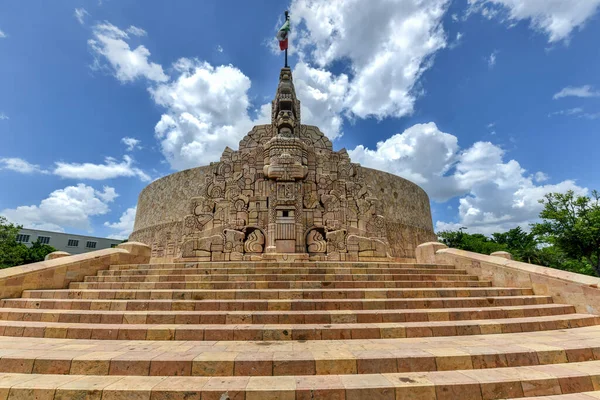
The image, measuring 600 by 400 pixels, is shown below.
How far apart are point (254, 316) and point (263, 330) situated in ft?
1.87

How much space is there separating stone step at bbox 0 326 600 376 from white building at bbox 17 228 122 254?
47923 millimetres

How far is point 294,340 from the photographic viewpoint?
167 inches

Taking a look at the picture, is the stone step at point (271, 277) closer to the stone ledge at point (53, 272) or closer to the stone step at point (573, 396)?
the stone ledge at point (53, 272)

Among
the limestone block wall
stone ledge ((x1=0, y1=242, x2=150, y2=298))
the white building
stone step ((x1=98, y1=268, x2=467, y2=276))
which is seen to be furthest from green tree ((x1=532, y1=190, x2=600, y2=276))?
the white building

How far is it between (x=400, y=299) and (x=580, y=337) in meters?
2.63

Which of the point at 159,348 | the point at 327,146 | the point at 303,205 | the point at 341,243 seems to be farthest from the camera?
the point at 327,146

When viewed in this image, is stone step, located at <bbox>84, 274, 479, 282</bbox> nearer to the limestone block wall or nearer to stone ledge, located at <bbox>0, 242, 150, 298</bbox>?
stone ledge, located at <bbox>0, 242, 150, 298</bbox>

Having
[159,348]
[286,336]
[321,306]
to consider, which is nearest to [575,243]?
[321,306]

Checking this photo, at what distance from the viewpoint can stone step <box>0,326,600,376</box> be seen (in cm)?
326

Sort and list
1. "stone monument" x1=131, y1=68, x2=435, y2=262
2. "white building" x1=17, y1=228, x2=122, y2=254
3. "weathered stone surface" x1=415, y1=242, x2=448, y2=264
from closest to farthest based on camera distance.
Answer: "weathered stone surface" x1=415, y1=242, x2=448, y2=264
"stone monument" x1=131, y1=68, x2=435, y2=262
"white building" x1=17, y1=228, x2=122, y2=254

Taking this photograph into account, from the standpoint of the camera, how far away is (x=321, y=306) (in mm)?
5293

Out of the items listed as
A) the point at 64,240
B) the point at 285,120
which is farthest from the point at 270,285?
the point at 64,240

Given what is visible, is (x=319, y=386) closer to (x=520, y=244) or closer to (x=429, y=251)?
(x=429, y=251)

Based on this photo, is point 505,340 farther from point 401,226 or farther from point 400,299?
point 401,226
